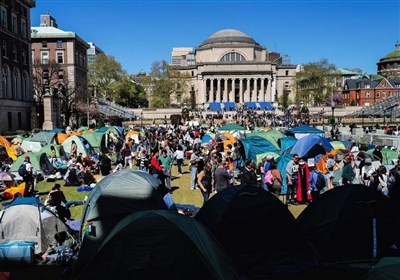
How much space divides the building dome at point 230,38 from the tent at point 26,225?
109 meters

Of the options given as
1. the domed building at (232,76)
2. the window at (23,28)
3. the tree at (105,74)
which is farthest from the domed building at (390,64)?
the window at (23,28)

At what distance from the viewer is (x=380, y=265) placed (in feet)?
18.4

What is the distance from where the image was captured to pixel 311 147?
2059 cm

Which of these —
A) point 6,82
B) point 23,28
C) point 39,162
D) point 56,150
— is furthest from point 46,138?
point 23,28

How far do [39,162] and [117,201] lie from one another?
38.4 ft

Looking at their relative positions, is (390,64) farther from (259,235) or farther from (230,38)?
(259,235)

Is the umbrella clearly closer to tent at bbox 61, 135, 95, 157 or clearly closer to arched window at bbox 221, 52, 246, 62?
tent at bbox 61, 135, 95, 157

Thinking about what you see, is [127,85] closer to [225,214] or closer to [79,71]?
[79,71]

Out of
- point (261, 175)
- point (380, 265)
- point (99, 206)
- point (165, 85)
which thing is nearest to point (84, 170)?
point (261, 175)

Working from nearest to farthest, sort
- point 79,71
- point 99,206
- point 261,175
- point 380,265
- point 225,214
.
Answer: point 380,265
point 225,214
point 99,206
point 261,175
point 79,71

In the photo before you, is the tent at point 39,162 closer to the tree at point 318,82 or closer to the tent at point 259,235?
the tent at point 259,235

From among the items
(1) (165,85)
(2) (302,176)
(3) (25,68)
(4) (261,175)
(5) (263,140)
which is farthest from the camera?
(1) (165,85)

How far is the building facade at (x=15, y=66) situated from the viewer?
4766 cm

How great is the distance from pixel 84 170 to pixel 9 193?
481 centimetres
